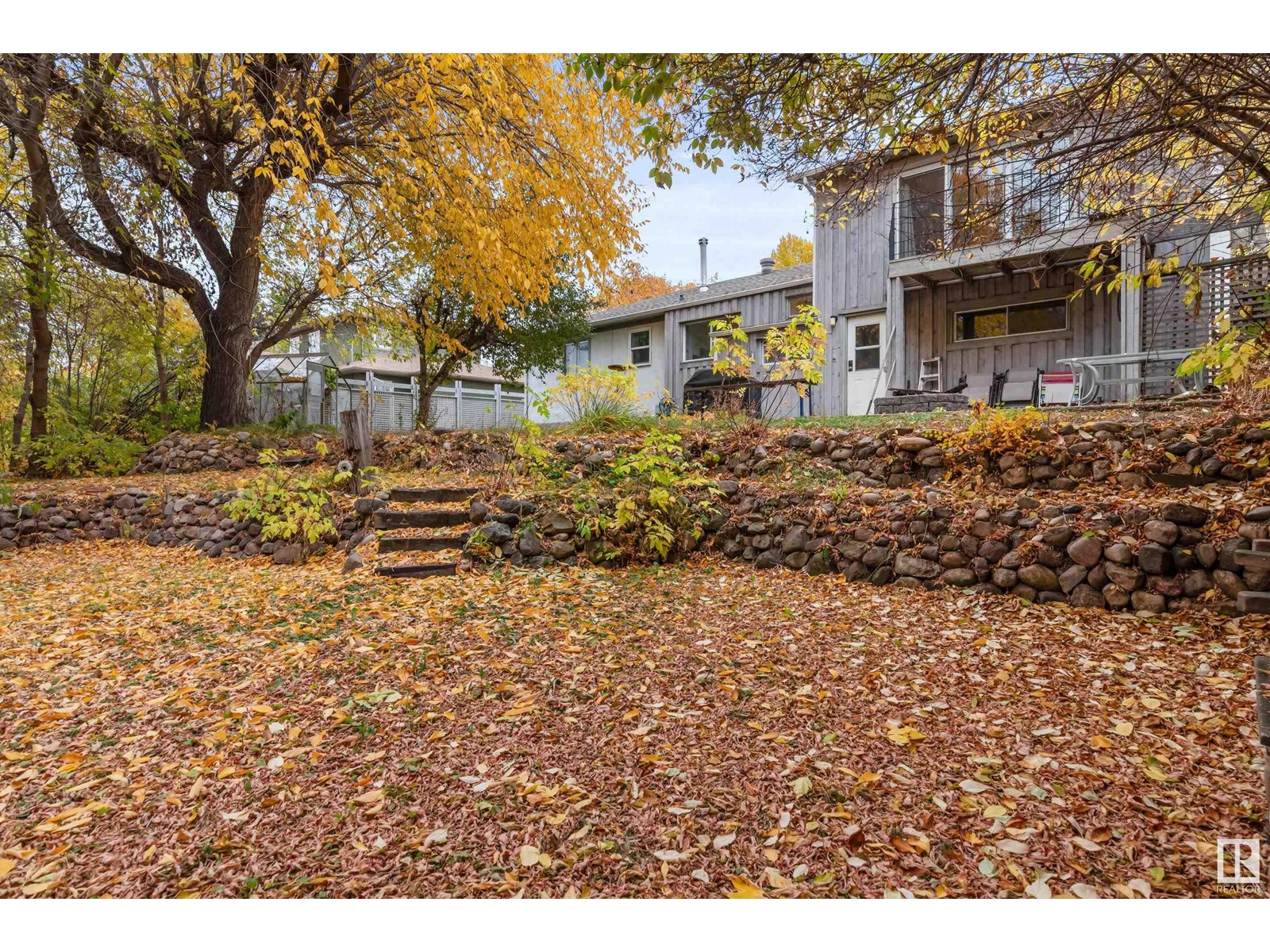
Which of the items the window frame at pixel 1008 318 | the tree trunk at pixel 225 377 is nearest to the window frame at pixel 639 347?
the window frame at pixel 1008 318

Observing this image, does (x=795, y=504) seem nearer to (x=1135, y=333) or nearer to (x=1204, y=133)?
(x=1204, y=133)

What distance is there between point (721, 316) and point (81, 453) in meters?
11.6

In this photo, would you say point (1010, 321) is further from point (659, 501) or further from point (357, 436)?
point (357, 436)

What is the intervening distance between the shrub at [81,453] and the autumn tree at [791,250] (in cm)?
1643

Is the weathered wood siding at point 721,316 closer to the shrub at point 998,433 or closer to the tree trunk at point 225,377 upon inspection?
the shrub at point 998,433

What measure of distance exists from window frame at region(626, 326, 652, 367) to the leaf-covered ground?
13007 mm

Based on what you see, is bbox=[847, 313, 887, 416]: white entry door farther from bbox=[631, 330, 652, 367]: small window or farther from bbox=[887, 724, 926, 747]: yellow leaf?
bbox=[887, 724, 926, 747]: yellow leaf

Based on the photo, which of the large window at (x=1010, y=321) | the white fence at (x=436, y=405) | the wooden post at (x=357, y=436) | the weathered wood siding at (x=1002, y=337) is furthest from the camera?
the white fence at (x=436, y=405)

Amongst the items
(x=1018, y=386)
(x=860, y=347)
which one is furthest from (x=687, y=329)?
(x=1018, y=386)

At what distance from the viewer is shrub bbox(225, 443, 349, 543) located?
5.31m

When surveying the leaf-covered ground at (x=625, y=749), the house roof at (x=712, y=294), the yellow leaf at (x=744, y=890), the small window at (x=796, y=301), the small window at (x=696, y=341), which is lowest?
the yellow leaf at (x=744, y=890)

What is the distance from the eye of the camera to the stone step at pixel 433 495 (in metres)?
5.73

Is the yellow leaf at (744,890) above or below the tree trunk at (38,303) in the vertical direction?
below

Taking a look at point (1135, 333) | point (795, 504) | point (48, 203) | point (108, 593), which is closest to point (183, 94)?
point (48, 203)
